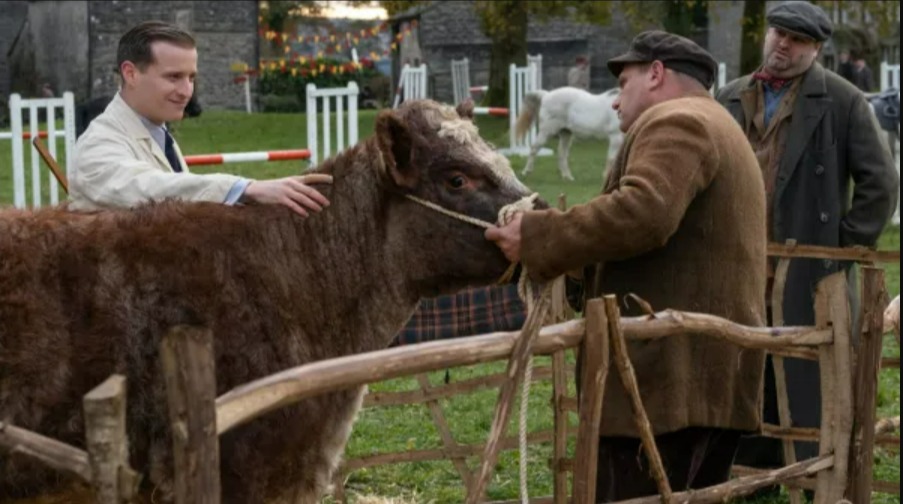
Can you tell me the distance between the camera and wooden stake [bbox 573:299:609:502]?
422cm

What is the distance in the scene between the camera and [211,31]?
43.1 metres

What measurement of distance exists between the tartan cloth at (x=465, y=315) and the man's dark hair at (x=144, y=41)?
1960mm

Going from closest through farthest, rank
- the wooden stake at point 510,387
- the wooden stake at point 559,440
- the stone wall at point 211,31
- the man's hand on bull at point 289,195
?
1. the wooden stake at point 510,387
2. the man's hand on bull at point 289,195
3. the wooden stake at point 559,440
4. the stone wall at point 211,31

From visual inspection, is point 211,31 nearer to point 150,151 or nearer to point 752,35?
point 752,35

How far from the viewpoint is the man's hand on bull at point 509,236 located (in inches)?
178

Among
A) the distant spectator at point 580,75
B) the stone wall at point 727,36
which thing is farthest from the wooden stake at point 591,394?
the stone wall at point 727,36

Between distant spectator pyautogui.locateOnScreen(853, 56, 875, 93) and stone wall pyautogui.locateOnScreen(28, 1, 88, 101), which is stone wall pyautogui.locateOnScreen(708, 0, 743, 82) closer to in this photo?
distant spectator pyautogui.locateOnScreen(853, 56, 875, 93)

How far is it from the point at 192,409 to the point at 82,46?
3886 cm

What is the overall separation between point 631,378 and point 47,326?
5.47 ft

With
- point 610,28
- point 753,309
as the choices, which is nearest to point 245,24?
point 610,28

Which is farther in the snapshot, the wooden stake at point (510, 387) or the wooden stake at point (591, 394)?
the wooden stake at point (591, 394)

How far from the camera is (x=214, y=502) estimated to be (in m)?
3.14

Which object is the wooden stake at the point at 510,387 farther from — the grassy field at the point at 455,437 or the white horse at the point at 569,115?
the white horse at the point at 569,115

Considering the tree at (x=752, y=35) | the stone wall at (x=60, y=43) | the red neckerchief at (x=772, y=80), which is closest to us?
the red neckerchief at (x=772, y=80)
